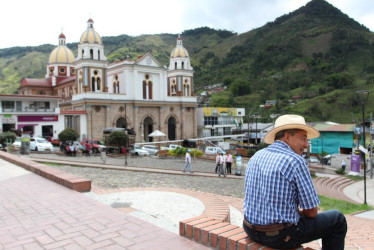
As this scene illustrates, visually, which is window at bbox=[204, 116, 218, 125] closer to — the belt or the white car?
the white car

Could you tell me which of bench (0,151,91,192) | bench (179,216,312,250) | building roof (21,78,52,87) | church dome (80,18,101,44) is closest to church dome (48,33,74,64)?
building roof (21,78,52,87)

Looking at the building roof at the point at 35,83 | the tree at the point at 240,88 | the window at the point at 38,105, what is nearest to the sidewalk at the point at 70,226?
the window at the point at 38,105

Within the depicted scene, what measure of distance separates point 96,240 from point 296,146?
2.46 meters

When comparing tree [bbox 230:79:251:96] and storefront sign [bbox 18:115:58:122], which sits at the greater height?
tree [bbox 230:79:251:96]

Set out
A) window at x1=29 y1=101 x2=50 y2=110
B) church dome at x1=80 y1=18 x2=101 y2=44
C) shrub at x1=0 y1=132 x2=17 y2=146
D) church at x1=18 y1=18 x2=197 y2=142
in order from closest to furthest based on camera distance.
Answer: shrub at x1=0 y1=132 x2=17 y2=146
window at x1=29 y1=101 x2=50 y2=110
church at x1=18 y1=18 x2=197 y2=142
church dome at x1=80 y1=18 x2=101 y2=44

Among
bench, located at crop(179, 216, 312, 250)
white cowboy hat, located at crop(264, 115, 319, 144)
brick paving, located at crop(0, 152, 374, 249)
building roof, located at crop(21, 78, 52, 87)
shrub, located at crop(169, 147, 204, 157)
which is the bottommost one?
shrub, located at crop(169, 147, 204, 157)

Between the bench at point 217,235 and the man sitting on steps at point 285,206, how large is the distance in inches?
5.0

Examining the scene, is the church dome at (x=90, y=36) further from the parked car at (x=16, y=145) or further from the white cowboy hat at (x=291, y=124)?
the white cowboy hat at (x=291, y=124)

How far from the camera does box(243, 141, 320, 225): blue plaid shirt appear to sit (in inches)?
102

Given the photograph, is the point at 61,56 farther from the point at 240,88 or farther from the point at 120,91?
the point at 240,88

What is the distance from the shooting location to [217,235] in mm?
3135

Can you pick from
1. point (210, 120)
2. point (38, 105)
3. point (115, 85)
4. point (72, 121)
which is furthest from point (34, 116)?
point (210, 120)

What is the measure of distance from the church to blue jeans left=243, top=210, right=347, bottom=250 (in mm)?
28316

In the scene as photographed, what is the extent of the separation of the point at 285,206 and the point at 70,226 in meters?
2.87
